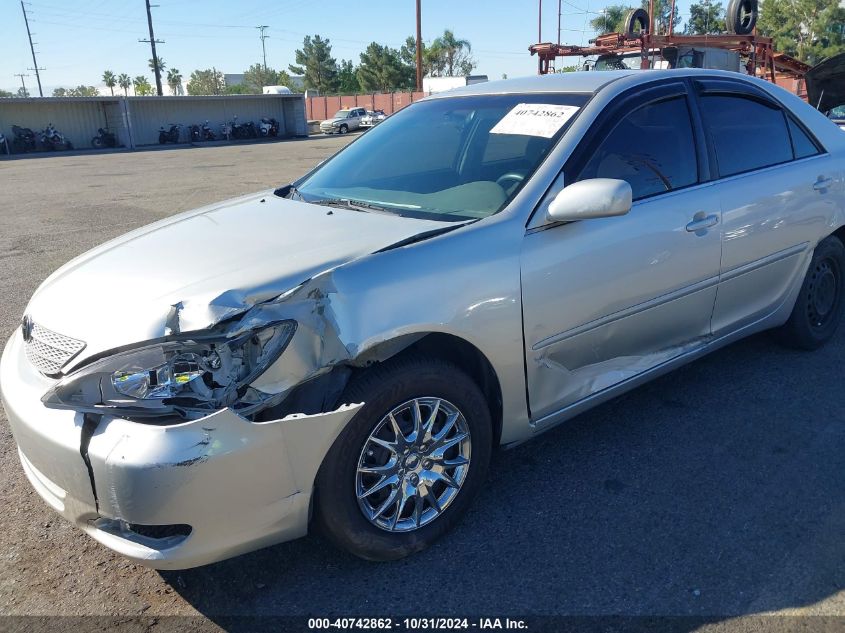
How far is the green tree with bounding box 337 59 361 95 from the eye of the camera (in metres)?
95.4

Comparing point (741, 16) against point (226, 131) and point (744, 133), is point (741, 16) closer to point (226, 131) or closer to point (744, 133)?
point (744, 133)

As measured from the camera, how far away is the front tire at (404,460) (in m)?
2.30

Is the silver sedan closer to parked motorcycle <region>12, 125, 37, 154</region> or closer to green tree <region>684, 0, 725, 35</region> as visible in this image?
parked motorcycle <region>12, 125, 37, 154</region>

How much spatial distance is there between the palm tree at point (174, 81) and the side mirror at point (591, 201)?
124 m

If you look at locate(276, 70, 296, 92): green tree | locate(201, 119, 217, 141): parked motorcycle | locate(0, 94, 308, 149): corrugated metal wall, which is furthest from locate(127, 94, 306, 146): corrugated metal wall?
locate(276, 70, 296, 92): green tree

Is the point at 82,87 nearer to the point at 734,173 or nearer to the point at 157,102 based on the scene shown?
the point at 157,102

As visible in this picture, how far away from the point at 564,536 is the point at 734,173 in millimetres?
2118

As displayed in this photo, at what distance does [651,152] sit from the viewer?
129 inches

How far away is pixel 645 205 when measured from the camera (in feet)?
10.2

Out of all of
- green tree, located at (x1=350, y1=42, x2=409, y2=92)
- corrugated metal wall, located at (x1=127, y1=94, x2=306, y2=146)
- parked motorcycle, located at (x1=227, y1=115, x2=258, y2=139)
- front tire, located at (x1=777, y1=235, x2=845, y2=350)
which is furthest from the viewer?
green tree, located at (x1=350, y1=42, x2=409, y2=92)

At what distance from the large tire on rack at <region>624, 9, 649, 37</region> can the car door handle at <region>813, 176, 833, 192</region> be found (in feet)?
40.3

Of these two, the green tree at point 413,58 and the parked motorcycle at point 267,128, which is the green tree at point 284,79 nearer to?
the green tree at point 413,58

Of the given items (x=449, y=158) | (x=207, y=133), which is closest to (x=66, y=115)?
(x=207, y=133)

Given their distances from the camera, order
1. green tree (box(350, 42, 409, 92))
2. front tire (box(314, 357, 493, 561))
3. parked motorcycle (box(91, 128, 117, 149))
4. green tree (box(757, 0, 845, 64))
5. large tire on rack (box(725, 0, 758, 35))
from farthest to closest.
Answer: green tree (box(350, 42, 409, 92)) < green tree (box(757, 0, 845, 64)) < parked motorcycle (box(91, 128, 117, 149)) < large tire on rack (box(725, 0, 758, 35)) < front tire (box(314, 357, 493, 561))
